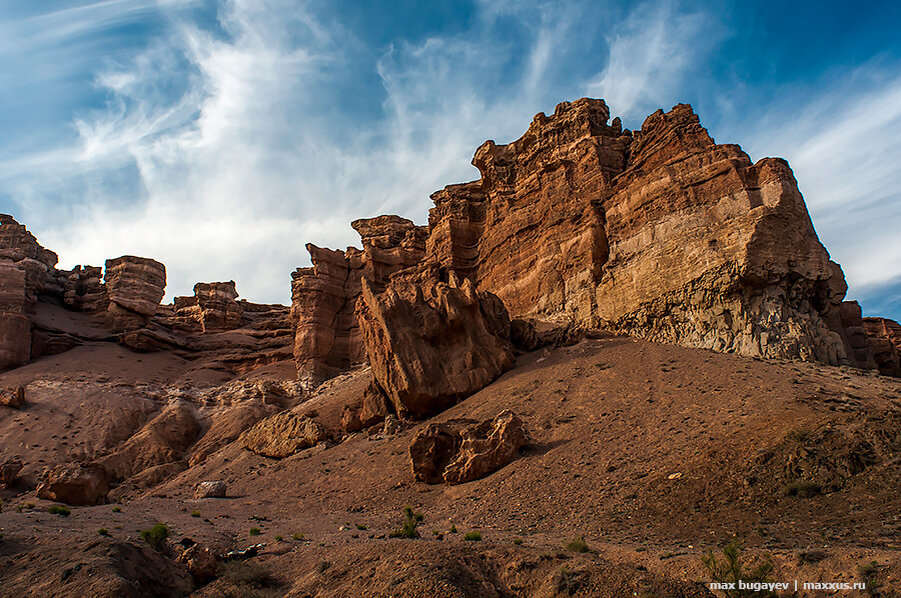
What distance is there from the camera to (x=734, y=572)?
8047 millimetres

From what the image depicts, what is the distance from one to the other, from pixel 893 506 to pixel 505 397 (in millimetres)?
14690

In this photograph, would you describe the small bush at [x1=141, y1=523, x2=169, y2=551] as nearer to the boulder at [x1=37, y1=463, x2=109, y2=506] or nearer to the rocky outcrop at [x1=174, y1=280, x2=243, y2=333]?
the boulder at [x1=37, y1=463, x2=109, y2=506]

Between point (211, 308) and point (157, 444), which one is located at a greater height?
point (211, 308)

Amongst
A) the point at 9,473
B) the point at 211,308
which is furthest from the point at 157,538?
the point at 211,308

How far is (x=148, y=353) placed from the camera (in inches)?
1898

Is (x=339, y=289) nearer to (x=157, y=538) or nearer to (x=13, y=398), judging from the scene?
(x=13, y=398)

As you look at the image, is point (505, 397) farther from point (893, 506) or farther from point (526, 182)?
point (526, 182)

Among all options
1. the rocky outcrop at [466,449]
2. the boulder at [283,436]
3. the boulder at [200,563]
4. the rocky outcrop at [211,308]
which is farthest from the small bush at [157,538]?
the rocky outcrop at [211,308]

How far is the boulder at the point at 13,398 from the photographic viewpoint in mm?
33844

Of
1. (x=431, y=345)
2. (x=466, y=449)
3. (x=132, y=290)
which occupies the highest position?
(x=132, y=290)

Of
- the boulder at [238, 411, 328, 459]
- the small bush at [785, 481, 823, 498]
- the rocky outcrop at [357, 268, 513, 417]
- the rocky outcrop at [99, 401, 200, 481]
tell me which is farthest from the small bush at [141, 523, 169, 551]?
the rocky outcrop at [99, 401, 200, 481]

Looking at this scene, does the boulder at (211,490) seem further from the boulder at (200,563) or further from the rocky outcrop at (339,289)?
the rocky outcrop at (339,289)

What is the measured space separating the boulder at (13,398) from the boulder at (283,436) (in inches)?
592

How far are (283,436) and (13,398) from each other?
61.4 feet
